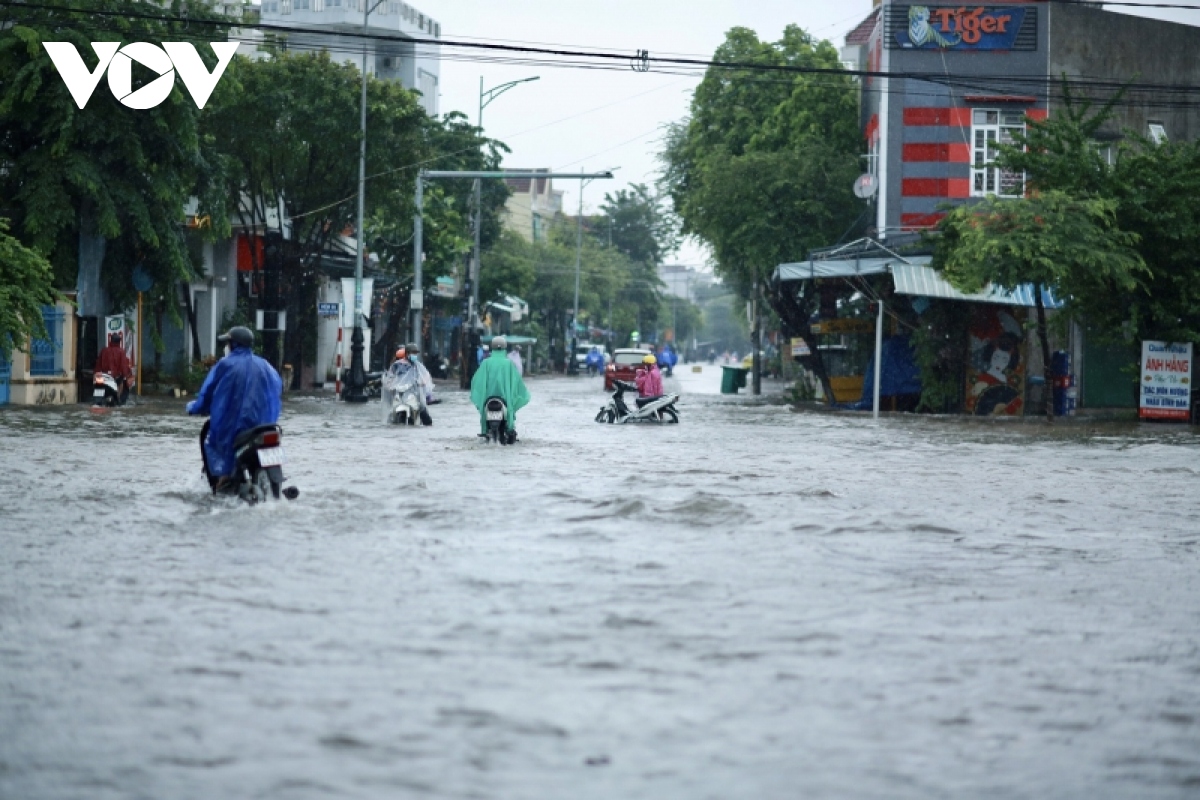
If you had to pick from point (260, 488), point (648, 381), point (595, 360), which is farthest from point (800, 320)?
point (595, 360)

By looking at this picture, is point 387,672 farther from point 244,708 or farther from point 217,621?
point 217,621

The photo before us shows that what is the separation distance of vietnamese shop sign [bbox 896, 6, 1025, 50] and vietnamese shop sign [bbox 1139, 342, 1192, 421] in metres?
12.3

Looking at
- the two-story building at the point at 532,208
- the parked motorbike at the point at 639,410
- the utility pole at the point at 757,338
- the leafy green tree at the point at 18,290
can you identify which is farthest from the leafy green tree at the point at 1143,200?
the two-story building at the point at 532,208

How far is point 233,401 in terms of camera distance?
1416 centimetres

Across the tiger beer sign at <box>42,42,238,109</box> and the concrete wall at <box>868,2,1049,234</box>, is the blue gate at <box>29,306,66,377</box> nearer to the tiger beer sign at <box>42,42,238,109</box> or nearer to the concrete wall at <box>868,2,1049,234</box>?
the tiger beer sign at <box>42,42,238,109</box>

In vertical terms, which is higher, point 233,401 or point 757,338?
point 757,338

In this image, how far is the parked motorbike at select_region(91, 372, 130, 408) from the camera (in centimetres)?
3422

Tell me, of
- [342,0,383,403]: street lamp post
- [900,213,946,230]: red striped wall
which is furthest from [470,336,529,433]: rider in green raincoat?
[900,213,946,230]: red striped wall

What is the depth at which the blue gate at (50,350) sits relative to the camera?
117 feet

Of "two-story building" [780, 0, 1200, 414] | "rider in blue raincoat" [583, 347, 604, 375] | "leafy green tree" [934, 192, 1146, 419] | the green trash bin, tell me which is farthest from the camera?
"rider in blue raincoat" [583, 347, 604, 375]

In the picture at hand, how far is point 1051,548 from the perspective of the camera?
12.6m

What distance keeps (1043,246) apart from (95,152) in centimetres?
1850

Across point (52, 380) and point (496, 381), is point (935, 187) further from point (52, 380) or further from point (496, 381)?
point (496, 381)

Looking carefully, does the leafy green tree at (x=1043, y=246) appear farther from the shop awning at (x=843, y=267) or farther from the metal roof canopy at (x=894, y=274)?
the shop awning at (x=843, y=267)
